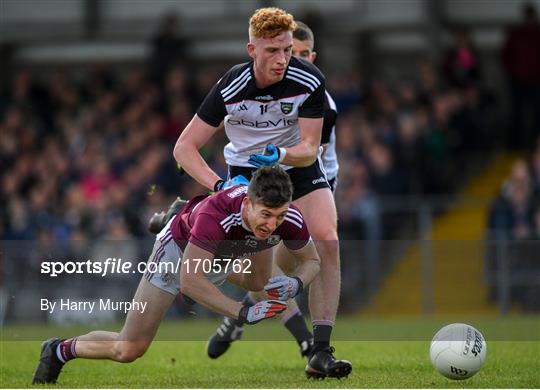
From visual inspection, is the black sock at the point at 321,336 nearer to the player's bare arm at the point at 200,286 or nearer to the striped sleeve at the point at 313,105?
the player's bare arm at the point at 200,286

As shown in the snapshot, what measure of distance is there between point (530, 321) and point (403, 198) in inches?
140

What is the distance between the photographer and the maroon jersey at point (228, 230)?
8078 millimetres

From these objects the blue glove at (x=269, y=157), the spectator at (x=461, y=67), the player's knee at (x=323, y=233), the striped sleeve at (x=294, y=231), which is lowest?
the spectator at (x=461, y=67)

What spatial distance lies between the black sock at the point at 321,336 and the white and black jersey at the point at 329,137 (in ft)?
5.59

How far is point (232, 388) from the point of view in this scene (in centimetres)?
805

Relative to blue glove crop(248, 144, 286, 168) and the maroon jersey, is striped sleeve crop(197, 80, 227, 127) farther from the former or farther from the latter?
the maroon jersey

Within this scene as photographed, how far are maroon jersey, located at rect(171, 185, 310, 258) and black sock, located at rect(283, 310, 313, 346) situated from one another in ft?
4.63

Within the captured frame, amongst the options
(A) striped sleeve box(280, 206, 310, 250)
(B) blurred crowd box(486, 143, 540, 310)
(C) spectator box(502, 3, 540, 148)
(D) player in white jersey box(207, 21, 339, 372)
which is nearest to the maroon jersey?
(A) striped sleeve box(280, 206, 310, 250)

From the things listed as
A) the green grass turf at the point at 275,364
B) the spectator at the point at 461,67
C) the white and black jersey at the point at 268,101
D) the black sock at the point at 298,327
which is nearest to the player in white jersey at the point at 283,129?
the white and black jersey at the point at 268,101

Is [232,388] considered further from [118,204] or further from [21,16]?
[21,16]

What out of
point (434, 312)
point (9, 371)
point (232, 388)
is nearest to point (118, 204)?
point (434, 312)

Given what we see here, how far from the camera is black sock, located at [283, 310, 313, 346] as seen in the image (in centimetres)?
983

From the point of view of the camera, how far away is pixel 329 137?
33.0 ft

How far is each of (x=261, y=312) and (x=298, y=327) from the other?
6.90 ft
